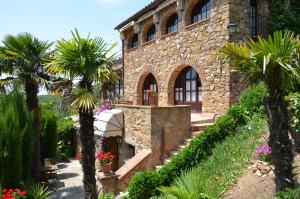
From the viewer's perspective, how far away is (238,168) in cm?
808

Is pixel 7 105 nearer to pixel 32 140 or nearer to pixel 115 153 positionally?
pixel 32 140

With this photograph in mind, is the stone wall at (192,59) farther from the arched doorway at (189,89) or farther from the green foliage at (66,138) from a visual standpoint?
the green foliage at (66,138)

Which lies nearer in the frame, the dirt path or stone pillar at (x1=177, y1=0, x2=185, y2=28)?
the dirt path

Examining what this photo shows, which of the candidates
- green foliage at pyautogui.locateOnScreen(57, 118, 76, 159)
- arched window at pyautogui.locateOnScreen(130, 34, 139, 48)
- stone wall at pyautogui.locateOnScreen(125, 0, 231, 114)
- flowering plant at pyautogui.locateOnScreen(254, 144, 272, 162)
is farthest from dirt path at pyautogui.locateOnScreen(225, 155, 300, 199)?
green foliage at pyautogui.locateOnScreen(57, 118, 76, 159)

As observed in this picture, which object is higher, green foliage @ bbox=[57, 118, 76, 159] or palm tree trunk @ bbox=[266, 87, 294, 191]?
palm tree trunk @ bbox=[266, 87, 294, 191]

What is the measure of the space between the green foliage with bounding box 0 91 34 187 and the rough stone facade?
23.8 ft

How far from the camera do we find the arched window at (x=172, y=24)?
1632cm

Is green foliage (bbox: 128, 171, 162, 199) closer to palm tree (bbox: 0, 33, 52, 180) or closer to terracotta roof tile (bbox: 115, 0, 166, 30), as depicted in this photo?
palm tree (bbox: 0, 33, 52, 180)

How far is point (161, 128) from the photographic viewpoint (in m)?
11.3

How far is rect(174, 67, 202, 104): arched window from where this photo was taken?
15.0 meters

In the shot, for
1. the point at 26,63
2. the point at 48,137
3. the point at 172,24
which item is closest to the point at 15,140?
the point at 26,63

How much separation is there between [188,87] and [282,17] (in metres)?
5.45

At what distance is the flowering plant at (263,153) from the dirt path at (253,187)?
1.59ft

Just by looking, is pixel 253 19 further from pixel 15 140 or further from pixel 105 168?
pixel 15 140
